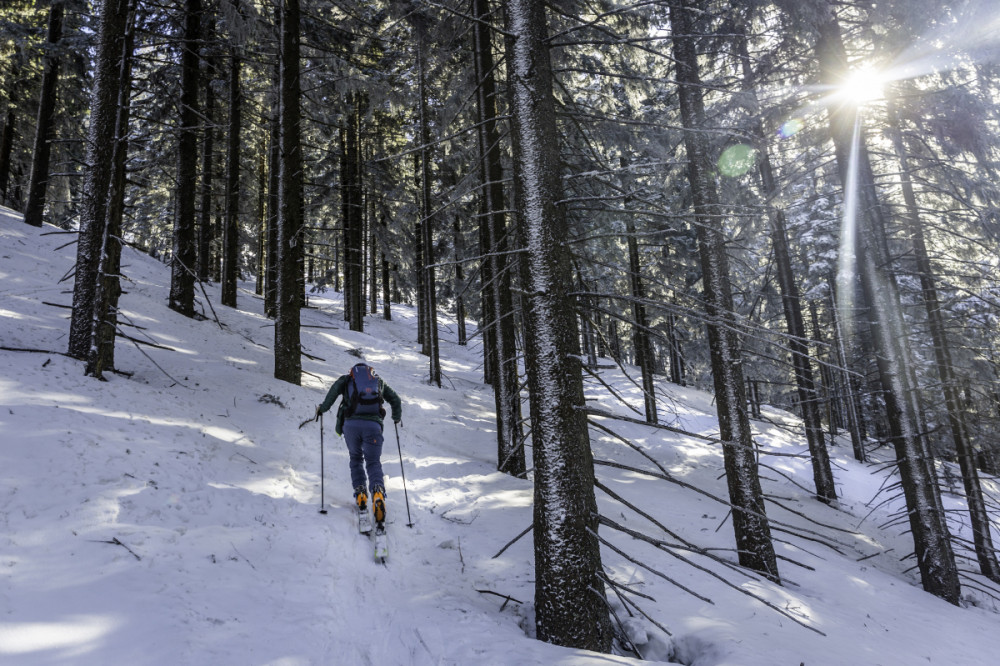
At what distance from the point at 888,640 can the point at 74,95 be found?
102 ft

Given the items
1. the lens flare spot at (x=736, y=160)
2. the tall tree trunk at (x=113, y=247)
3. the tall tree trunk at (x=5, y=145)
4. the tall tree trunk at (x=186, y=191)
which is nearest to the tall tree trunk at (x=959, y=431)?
the lens flare spot at (x=736, y=160)

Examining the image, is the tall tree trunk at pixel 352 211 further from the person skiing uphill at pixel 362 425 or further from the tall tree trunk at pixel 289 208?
the person skiing uphill at pixel 362 425

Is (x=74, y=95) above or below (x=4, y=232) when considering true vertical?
above

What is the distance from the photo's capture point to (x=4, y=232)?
1464 cm

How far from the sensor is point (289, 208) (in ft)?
36.4

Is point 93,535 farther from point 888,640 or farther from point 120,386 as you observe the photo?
point 888,640

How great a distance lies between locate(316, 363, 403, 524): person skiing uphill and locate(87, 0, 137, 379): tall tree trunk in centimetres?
366

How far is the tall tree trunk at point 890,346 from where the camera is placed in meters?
9.27

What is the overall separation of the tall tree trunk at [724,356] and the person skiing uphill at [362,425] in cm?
523

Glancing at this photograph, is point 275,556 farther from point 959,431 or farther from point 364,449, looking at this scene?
point 959,431

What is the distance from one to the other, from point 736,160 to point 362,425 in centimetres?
964

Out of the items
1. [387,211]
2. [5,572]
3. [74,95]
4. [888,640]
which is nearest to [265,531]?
[5,572]

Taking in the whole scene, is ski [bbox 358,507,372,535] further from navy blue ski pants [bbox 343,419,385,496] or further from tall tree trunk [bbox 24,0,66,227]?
tall tree trunk [bbox 24,0,66,227]

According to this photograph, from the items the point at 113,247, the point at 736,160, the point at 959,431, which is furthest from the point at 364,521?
the point at 959,431
